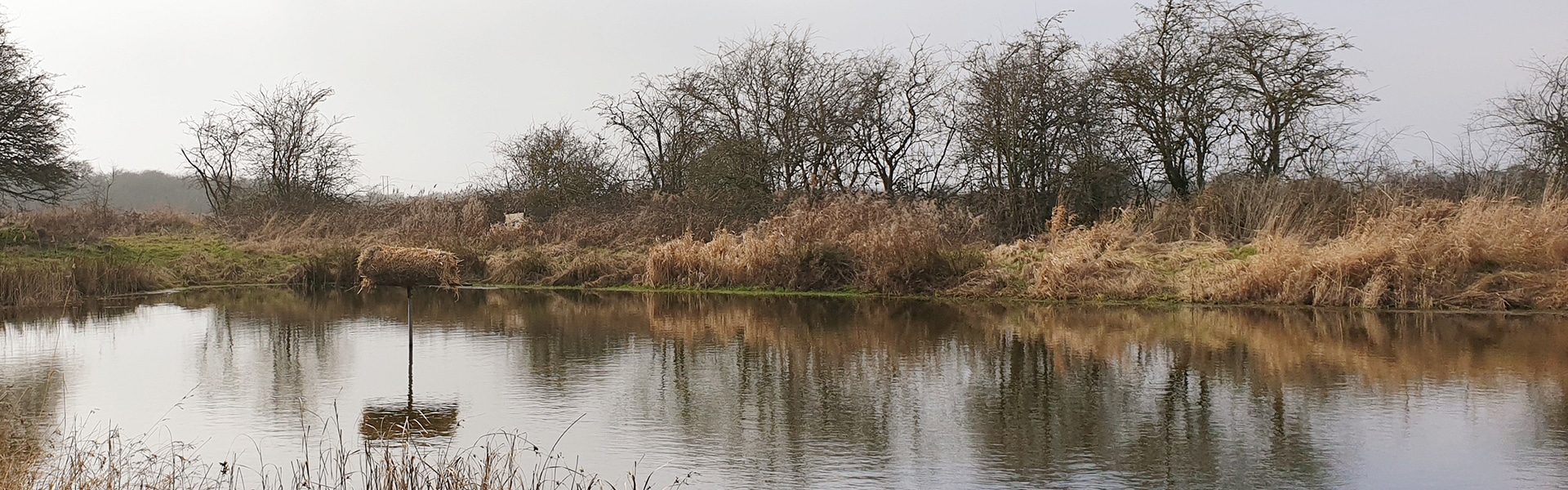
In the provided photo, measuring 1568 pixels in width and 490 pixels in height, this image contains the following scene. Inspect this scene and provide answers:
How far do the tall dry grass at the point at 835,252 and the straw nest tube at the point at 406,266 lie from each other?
903 centimetres

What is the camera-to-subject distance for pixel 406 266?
11.2 meters

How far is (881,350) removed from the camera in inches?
473

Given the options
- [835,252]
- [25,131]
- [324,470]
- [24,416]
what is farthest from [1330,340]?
[25,131]

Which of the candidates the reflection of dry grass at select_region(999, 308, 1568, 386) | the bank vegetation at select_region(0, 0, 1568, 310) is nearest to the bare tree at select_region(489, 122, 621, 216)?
the bank vegetation at select_region(0, 0, 1568, 310)

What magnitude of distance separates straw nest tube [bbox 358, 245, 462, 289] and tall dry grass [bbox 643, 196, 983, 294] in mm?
9028

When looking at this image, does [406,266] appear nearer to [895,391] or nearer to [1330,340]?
[895,391]

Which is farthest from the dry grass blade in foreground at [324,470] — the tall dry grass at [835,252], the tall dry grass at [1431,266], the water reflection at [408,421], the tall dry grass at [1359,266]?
the tall dry grass at [835,252]

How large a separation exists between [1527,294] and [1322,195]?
4725mm

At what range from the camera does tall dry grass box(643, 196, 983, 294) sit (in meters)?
19.0

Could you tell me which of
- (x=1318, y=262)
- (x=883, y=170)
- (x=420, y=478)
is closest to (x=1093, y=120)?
(x=883, y=170)

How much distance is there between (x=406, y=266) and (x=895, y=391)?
495 centimetres

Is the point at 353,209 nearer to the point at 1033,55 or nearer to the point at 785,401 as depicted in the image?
the point at 1033,55

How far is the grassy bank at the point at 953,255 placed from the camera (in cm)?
1537

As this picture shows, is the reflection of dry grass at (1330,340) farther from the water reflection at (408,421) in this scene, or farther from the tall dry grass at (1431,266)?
the water reflection at (408,421)
